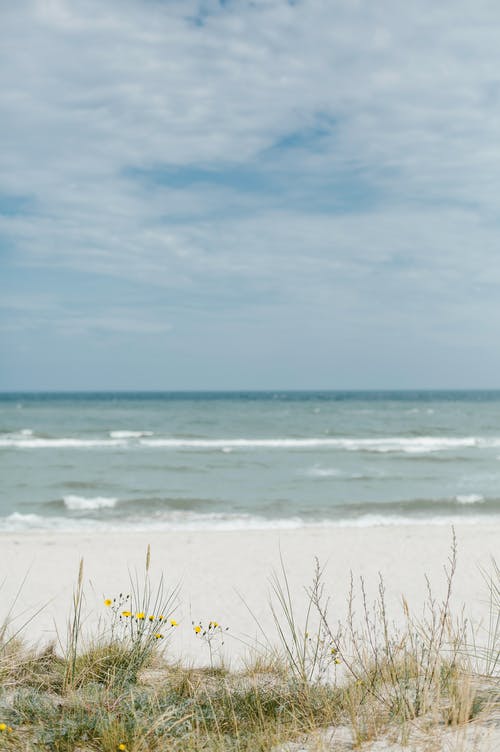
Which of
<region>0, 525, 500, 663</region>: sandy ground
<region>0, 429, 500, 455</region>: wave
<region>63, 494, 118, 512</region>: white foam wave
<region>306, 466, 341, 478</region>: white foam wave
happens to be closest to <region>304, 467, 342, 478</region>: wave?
<region>306, 466, 341, 478</region>: white foam wave

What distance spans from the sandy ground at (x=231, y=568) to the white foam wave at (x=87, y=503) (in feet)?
9.38

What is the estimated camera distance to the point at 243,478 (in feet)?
62.3

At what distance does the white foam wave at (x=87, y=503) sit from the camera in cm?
1458

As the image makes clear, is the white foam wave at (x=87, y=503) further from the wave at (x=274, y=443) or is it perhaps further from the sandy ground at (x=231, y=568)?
the wave at (x=274, y=443)

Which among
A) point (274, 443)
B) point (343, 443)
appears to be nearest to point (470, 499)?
point (343, 443)

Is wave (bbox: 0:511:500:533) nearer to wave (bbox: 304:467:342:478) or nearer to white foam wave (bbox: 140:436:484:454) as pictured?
wave (bbox: 304:467:342:478)

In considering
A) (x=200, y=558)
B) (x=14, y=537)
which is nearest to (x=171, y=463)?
(x=14, y=537)

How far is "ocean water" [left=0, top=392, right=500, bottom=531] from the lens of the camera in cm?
1373

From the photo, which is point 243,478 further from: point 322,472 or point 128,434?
point 128,434

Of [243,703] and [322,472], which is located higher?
[243,703]

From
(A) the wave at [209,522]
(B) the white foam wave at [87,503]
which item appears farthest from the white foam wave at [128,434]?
(A) the wave at [209,522]

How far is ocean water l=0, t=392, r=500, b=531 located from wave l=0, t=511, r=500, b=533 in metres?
0.04

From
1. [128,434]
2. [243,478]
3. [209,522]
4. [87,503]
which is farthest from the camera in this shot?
[128,434]

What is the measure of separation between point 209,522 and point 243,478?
230 inches
